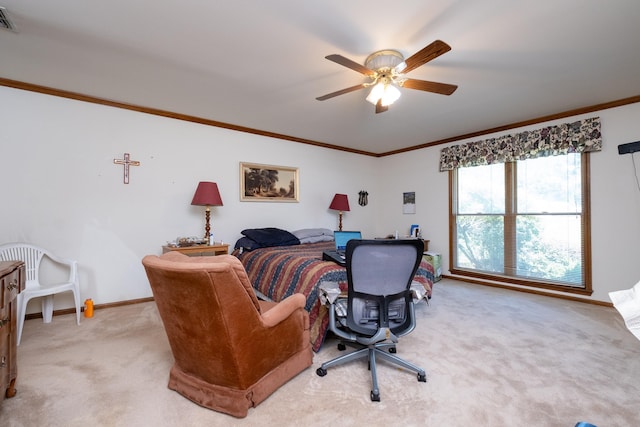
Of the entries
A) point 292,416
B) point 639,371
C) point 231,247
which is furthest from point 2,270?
point 639,371

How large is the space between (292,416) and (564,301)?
375cm

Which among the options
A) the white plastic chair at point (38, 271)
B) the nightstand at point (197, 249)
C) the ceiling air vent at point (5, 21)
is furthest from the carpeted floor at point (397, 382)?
the ceiling air vent at point (5, 21)

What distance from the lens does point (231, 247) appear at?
409 centimetres

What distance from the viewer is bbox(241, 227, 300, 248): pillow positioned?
12.3ft

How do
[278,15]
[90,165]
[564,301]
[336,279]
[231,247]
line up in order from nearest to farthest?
[278,15] → [336,279] → [90,165] → [564,301] → [231,247]

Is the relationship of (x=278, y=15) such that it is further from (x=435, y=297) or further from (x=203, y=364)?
(x=435, y=297)

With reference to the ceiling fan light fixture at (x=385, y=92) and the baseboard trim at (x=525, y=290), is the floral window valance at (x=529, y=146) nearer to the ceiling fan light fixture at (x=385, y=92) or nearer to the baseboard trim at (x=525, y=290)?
the baseboard trim at (x=525, y=290)

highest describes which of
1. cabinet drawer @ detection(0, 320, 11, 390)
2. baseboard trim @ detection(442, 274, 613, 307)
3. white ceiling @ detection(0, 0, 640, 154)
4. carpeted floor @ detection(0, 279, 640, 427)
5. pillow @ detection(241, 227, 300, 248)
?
white ceiling @ detection(0, 0, 640, 154)

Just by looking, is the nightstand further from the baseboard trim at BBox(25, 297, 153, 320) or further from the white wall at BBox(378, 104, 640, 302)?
the white wall at BBox(378, 104, 640, 302)

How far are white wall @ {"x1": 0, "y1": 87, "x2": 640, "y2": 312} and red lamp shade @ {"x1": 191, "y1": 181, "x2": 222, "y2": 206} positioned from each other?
13.9 inches

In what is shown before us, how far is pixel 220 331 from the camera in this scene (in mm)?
1414

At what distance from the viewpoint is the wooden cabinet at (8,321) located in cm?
146

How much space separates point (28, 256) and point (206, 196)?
1.73 metres

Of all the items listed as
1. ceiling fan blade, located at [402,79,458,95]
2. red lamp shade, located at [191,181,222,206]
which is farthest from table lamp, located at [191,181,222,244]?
ceiling fan blade, located at [402,79,458,95]
